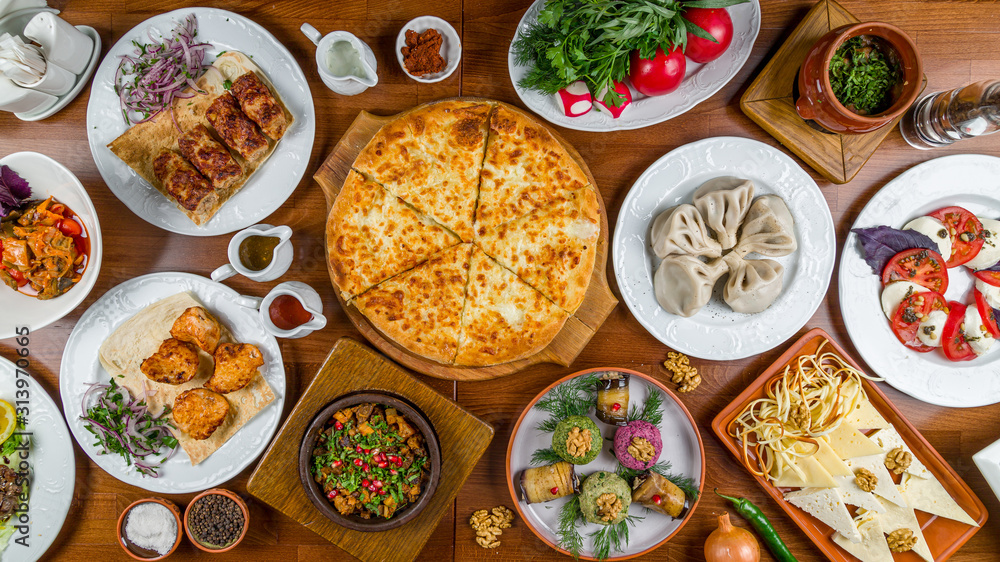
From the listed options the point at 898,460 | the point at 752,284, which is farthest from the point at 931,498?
the point at 752,284

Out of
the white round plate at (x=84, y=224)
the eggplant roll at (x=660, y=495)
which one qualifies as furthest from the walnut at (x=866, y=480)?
the white round plate at (x=84, y=224)

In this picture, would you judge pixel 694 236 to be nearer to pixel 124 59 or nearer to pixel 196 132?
pixel 196 132

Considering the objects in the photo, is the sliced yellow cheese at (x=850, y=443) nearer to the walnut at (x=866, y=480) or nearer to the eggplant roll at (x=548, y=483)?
the walnut at (x=866, y=480)

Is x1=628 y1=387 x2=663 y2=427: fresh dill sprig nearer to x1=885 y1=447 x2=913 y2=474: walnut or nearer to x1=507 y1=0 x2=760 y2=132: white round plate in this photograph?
x1=885 y1=447 x2=913 y2=474: walnut

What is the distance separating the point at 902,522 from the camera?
324cm

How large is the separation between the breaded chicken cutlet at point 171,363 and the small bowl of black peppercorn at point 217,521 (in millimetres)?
778

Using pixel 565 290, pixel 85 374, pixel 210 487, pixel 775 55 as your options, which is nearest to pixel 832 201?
pixel 775 55

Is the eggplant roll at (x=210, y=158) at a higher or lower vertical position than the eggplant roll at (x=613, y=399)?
higher

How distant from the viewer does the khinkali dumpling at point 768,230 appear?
3.01m

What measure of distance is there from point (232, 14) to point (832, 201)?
12.9 ft

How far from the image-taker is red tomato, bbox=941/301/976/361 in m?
3.19

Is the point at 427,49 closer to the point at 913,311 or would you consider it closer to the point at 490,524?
the point at 490,524

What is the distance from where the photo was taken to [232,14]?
3.08m

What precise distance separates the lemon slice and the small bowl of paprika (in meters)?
3.25
